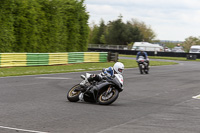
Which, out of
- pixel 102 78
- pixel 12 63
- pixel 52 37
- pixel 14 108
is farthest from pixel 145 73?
pixel 14 108

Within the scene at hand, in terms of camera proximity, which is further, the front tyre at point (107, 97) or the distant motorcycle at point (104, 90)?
the front tyre at point (107, 97)

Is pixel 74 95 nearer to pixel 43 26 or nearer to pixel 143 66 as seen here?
pixel 143 66

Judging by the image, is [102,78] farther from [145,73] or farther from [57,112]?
[145,73]

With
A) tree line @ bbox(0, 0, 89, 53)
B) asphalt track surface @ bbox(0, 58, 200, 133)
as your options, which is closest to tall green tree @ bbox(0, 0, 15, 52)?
tree line @ bbox(0, 0, 89, 53)

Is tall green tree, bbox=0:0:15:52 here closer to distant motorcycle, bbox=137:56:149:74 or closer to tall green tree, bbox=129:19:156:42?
Result: distant motorcycle, bbox=137:56:149:74

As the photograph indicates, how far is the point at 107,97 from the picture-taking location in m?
10.1

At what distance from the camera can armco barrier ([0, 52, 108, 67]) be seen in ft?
79.9

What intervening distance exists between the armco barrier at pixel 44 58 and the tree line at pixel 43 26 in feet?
6.22

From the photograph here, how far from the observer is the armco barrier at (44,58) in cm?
2434

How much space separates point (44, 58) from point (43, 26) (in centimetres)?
482

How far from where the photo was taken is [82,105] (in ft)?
32.7

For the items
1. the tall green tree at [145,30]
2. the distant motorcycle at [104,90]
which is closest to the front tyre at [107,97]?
the distant motorcycle at [104,90]

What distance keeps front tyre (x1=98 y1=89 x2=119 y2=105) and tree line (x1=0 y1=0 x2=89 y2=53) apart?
17572 millimetres

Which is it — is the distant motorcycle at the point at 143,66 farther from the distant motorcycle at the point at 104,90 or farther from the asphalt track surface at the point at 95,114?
the distant motorcycle at the point at 104,90
